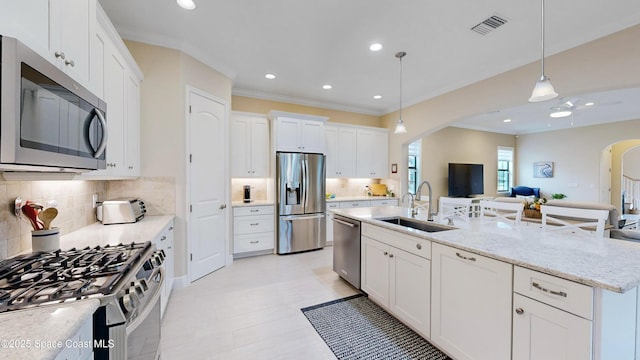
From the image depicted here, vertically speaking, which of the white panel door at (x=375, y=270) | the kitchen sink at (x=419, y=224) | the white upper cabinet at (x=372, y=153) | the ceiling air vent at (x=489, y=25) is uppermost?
the ceiling air vent at (x=489, y=25)

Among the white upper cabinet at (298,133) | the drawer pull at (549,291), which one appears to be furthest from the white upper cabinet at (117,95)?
the drawer pull at (549,291)

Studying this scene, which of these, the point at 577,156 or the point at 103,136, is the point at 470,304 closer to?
the point at 103,136

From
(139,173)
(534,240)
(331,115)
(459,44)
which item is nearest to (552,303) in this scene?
(534,240)

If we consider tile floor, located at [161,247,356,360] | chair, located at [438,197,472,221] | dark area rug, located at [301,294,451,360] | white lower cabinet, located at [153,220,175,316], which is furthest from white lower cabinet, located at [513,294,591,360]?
white lower cabinet, located at [153,220,175,316]

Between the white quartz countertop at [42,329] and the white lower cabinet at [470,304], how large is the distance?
1.97 meters

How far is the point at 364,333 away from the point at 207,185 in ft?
8.56

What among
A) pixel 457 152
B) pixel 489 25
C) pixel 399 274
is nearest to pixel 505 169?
pixel 457 152

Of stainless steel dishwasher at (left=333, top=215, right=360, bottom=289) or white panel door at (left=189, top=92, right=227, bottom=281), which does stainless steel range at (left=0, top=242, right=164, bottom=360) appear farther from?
stainless steel dishwasher at (left=333, top=215, right=360, bottom=289)

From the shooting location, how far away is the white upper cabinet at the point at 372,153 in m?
5.57

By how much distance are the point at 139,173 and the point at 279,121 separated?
7.54 feet

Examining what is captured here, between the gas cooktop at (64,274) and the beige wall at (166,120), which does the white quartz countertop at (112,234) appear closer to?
the gas cooktop at (64,274)

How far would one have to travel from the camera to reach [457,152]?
289 inches

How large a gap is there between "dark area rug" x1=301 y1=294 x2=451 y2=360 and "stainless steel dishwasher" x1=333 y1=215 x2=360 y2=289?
1.04 feet

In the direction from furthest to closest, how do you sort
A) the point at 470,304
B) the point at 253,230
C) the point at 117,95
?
the point at 253,230 < the point at 117,95 < the point at 470,304
